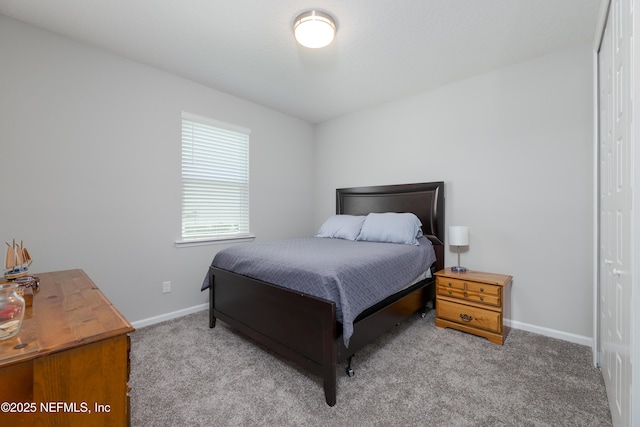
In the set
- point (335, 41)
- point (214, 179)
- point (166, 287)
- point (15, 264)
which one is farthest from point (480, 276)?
point (15, 264)

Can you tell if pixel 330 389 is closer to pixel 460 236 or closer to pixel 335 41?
pixel 460 236

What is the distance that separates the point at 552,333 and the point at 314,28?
327 centimetres

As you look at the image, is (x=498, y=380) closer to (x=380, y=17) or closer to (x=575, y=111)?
(x=575, y=111)

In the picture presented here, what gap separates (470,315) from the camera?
2.47 metres

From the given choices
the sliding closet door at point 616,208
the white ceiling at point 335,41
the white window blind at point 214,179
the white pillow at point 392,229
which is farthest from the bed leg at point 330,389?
the white ceiling at point 335,41

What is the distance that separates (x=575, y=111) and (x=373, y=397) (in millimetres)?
2852

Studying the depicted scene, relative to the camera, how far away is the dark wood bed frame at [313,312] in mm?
1684

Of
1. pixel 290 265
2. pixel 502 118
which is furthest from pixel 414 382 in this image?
pixel 502 118

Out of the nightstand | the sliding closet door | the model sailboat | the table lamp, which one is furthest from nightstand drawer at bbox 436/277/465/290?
the model sailboat

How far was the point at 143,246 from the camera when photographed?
2705mm

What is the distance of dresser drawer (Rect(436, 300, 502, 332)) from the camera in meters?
2.35

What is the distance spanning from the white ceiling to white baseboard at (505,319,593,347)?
8.21 feet

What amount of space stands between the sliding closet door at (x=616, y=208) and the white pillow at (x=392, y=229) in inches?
56.3

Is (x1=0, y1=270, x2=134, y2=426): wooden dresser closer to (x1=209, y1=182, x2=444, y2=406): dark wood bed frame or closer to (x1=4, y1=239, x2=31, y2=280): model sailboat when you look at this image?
(x1=4, y1=239, x2=31, y2=280): model sailboat
